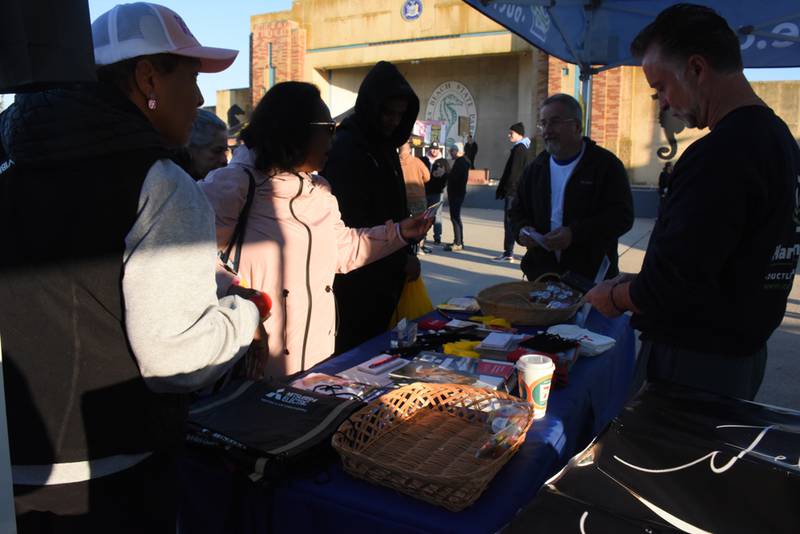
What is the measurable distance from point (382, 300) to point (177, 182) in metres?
2.08

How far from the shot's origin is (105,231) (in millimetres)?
1132

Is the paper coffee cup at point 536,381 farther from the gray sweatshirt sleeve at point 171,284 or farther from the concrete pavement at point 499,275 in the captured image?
the concrete pavement at point 499,275

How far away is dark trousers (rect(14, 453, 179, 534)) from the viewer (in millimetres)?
1211

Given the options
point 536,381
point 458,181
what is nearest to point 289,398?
point 536,381

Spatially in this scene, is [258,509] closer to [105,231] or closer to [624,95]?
[105,231]

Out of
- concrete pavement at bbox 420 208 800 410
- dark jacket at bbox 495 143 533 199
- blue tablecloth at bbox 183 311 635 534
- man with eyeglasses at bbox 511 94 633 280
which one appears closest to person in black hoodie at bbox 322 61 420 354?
man with eyeglasses at bbox 511 94 633 280

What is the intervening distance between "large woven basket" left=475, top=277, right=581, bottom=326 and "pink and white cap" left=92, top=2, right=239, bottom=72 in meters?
1.92

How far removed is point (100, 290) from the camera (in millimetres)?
1144

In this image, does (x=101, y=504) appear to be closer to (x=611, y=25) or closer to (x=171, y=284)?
(x=171, y=284)

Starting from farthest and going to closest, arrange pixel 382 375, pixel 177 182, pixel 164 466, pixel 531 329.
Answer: pixel 531 329 < pixel 382 375 < pixel 164 466 < pixel 177 182

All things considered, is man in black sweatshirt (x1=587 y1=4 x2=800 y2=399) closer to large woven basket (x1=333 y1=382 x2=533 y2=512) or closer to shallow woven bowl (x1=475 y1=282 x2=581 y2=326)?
large woven basket (x1=333 y1=382 x2=533 y2=512)

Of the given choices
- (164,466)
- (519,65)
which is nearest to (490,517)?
(164,466)

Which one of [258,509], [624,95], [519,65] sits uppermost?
[519,65]

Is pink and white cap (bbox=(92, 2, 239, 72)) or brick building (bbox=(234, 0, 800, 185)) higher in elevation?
brick building (bbox=(234, 0, 800, 185))
